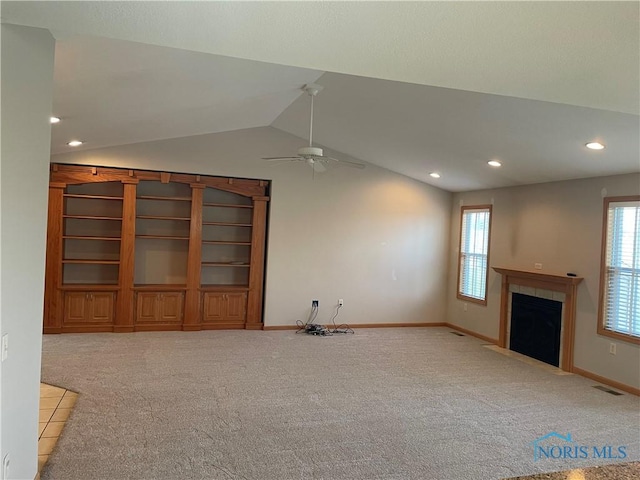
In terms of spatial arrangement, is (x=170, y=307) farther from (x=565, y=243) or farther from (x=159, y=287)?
(x=565, y=243)

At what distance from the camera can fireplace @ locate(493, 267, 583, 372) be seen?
578 centimetres

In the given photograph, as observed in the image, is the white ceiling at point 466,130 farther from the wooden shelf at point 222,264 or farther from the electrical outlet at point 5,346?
the electrical outlet at point 5,346

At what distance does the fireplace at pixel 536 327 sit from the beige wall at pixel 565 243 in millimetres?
311

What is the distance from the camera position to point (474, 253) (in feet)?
25.5

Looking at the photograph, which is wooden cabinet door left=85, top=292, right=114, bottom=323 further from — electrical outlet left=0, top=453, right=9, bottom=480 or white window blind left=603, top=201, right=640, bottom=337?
white window blind left=603, top=201, right=640, bottom=337

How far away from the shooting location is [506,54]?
2.08 meters

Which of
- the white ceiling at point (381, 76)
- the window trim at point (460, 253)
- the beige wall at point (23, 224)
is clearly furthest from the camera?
the window trim at point (460, 253)

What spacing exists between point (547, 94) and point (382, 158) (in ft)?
15.5

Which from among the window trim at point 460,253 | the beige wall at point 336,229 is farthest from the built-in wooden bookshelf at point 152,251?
the window trim at point 460,253

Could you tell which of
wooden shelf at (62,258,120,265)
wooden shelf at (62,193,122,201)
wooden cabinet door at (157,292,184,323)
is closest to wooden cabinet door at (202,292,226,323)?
wooden cabinet door at (157,292,184,323)

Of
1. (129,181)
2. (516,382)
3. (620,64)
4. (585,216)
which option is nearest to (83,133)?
(129,181)

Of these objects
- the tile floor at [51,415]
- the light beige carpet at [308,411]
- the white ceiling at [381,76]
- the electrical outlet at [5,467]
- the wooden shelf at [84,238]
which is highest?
the white ceiling at [381,76]

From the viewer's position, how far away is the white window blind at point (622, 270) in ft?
16.6

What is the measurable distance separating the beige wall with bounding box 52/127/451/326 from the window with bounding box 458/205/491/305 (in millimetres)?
391
